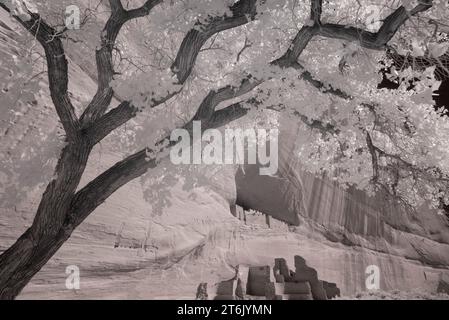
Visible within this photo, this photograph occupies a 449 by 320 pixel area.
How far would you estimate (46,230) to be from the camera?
5.24 metres

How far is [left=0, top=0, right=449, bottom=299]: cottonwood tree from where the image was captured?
528cm

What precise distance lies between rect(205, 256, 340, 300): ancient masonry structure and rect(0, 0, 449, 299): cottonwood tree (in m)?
2.97

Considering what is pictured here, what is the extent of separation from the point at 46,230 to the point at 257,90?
5036mm

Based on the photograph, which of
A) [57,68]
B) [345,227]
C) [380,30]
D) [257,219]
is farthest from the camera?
[345,227]

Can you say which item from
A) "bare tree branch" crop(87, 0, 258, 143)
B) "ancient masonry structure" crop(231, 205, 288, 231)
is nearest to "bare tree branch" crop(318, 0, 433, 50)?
"bare tree branch" crop(87, 0, 258, 143)

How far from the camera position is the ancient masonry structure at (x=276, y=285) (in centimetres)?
862

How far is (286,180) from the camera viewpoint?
19000mm

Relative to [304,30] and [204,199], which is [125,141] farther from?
[204,199]

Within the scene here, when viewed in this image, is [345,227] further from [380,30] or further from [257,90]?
[380,30]

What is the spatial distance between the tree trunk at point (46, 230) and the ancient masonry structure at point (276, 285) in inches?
163

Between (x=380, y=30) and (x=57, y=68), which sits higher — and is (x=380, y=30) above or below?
above

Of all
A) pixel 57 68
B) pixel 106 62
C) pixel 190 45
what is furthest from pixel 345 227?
pixel 57 68

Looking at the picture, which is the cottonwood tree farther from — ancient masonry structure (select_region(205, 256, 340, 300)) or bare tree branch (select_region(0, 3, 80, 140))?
ancient masonry structure (select_region(205, 256, 340, 300))

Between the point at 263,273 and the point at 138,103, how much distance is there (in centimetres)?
585
